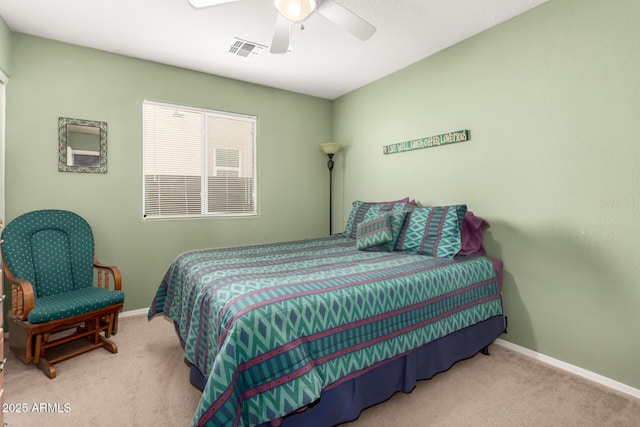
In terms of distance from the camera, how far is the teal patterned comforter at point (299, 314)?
4.57ft

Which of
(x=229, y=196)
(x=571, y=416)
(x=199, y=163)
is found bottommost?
(x=571, y=416)

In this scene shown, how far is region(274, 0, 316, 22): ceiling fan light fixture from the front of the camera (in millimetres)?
1888

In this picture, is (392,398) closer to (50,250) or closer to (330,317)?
(330,317)

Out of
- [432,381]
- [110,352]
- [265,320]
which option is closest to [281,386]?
[265,320]

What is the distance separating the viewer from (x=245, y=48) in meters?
3.04

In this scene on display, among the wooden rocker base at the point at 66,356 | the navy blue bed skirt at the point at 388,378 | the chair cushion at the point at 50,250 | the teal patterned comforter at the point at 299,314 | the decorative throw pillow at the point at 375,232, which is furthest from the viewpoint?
the decorative throw pillow at the point at 375,232

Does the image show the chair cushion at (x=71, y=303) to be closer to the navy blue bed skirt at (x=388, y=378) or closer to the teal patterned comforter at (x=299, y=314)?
the teal patterned comforter at (x=299, y=314)

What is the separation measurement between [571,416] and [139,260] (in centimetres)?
365

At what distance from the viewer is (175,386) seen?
6.79ft

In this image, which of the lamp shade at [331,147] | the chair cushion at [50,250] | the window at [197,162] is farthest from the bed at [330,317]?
the lamp shade at [331,147]

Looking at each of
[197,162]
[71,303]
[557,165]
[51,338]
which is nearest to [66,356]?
[71,303]

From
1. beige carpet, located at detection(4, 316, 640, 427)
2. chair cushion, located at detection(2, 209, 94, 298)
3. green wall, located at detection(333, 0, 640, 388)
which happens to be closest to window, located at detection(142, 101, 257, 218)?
chair cushion, located at detection(2, 209, 94, 298)

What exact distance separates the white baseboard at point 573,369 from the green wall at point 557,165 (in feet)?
0.11

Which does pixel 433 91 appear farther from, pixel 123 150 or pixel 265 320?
pixel 123 150
